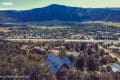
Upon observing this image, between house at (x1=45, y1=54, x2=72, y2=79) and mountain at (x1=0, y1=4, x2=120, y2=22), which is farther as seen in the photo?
mountain at (x1=0, y1=4, x2=120, y2=22)

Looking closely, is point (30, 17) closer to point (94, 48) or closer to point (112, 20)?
point (112, 20)

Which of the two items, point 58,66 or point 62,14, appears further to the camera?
point 62,14

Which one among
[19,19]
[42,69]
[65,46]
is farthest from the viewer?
[19,19]

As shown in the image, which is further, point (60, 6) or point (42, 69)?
point (60, 6)

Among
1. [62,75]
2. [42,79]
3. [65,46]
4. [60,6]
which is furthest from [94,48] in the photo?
[60,6]

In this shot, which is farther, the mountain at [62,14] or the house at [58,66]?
the mountain at [62,14]

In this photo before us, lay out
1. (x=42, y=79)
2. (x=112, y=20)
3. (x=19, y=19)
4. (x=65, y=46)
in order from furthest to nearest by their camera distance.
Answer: (x=19, y=19)
(x=112, y=20)
(x=65, y=46)
(x=42, y=79)

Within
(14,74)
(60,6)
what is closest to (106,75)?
(14,74)

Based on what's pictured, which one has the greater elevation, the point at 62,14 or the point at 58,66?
the point at 58,66
